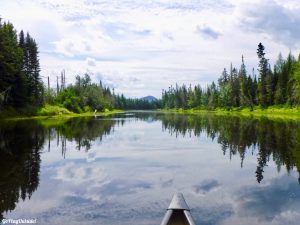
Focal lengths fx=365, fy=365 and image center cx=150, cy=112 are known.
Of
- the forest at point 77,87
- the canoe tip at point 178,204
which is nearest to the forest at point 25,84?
the forest at point 77,87

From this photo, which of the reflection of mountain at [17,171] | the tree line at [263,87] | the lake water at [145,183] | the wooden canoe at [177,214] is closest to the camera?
the wooden canoe at [177,214]

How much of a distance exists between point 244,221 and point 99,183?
7.10 metres

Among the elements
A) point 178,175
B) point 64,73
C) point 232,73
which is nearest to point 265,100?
point 232,73

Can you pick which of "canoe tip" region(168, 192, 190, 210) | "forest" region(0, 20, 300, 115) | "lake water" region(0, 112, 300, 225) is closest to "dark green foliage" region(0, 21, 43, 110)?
"forest" region(0, 20, 300, 115)

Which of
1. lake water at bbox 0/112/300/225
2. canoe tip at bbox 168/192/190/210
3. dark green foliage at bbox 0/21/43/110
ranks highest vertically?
dark green foliage at bbox 0/21/43/110

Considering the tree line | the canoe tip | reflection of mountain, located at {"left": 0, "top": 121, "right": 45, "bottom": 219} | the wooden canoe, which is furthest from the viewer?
the tree line

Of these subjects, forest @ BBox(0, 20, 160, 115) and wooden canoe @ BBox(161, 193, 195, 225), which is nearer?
wooden canoe @ BBox(161, 193, 195, 225)

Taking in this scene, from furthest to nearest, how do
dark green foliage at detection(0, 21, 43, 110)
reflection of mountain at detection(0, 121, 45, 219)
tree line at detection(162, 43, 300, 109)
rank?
1. tree line at detection(162, 43, 300, 109)
2. dark green foliage at detection(0, 21, 43, 110)
3. reflection of mountain at detection(0, 121, 45, 219)

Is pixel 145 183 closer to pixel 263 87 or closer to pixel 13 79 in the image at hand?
pixel 13 79

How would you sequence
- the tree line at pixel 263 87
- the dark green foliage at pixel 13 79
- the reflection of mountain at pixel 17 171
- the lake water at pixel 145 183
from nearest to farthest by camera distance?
the lake water at pixel 145 183, the reflection of mountain at pixel 17 171, the dark green foliage at pixel 13 79, the tree line at pixel 263 87

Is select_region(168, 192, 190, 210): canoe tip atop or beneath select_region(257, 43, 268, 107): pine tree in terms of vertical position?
beneath

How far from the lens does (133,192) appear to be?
46.8 feet

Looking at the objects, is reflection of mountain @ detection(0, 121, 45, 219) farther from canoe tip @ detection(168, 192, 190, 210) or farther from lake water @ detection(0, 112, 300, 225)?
canoe tip @ detection(168, 192, 190, 210)

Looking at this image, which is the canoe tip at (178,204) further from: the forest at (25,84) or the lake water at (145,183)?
the forest at (25,84)
